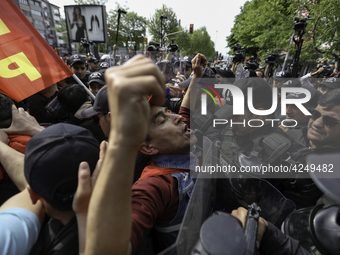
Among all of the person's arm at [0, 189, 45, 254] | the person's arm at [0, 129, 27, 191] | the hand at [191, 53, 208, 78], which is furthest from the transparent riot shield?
the hand at [191, 53, 208, 78]

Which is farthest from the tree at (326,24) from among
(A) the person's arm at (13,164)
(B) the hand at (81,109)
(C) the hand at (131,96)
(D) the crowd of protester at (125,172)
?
(A) the person's arm at (13,164)

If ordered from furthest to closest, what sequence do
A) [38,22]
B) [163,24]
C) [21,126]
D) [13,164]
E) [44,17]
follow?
1. [44,17]
2. [38,22]
3. [163,24]
4. [21,126]
5. [13,164]

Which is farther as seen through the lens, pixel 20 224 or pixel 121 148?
pixel 20 224

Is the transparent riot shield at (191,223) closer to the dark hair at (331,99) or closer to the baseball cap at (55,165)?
the baseball cap at (55,165)

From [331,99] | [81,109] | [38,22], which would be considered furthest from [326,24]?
[38,22]

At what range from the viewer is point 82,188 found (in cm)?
84

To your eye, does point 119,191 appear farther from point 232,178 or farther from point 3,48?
point 3,48

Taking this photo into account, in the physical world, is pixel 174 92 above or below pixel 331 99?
below

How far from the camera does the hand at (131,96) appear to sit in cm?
59

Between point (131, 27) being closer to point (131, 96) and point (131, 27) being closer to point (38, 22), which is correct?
point (38, 22)

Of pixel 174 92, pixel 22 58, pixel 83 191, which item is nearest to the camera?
pixel 83 191

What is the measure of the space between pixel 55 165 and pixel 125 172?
451mm

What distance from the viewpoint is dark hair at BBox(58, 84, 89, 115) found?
2.36 meters

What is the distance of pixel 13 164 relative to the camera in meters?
1.40
